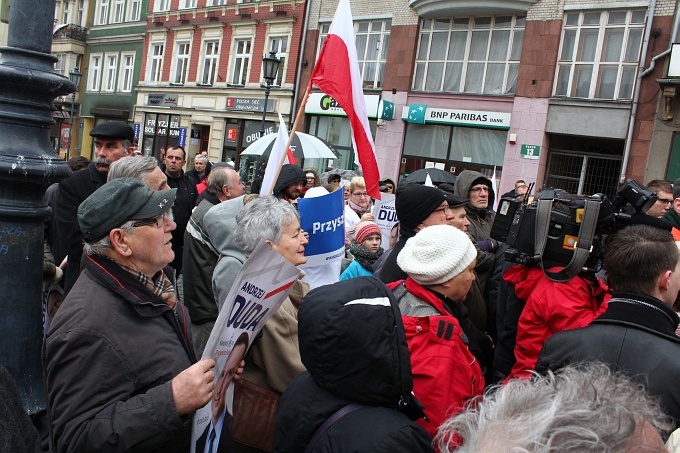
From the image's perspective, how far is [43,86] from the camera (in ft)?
8.97

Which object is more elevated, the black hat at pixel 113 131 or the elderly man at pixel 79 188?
the black hat at pixel 113 131

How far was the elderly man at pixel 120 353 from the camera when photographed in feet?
6.02

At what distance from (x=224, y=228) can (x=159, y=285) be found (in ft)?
4.20

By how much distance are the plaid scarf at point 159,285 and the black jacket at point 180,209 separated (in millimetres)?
3598

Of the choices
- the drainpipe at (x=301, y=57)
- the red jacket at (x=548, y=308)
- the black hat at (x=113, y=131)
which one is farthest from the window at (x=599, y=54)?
the red jacket at (x=548, y=308)

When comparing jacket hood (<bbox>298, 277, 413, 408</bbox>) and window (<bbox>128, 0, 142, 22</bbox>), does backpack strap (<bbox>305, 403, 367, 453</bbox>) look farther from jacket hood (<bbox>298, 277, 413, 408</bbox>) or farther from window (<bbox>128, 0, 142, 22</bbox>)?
window (<bbox>128, 0, 142, 22</bbox>)

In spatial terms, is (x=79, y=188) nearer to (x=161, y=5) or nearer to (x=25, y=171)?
(x=25, y=171)

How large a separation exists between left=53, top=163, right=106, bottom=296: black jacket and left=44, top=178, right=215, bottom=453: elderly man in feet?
7.19

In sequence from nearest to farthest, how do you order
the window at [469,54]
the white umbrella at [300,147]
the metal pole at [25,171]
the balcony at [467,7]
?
the metal pole at [25,171], the white umbrella at [300,147], the balcony at [467,7], the window at [469,54]

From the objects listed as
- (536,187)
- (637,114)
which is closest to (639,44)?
(637,114)

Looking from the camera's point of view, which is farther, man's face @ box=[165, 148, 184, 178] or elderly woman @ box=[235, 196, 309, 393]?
man's face @ box=[165, 148, 184, 178]

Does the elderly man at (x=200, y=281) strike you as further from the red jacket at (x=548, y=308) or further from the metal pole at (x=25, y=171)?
the red jacket at (x=548, y=308)

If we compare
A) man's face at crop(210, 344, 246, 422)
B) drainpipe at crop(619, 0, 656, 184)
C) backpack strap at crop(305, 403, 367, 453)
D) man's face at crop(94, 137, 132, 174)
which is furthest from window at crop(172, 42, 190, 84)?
backpack strap at crop(305, 403, 367, 453)

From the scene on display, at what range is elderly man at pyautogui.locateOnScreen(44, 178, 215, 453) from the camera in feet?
6.02
